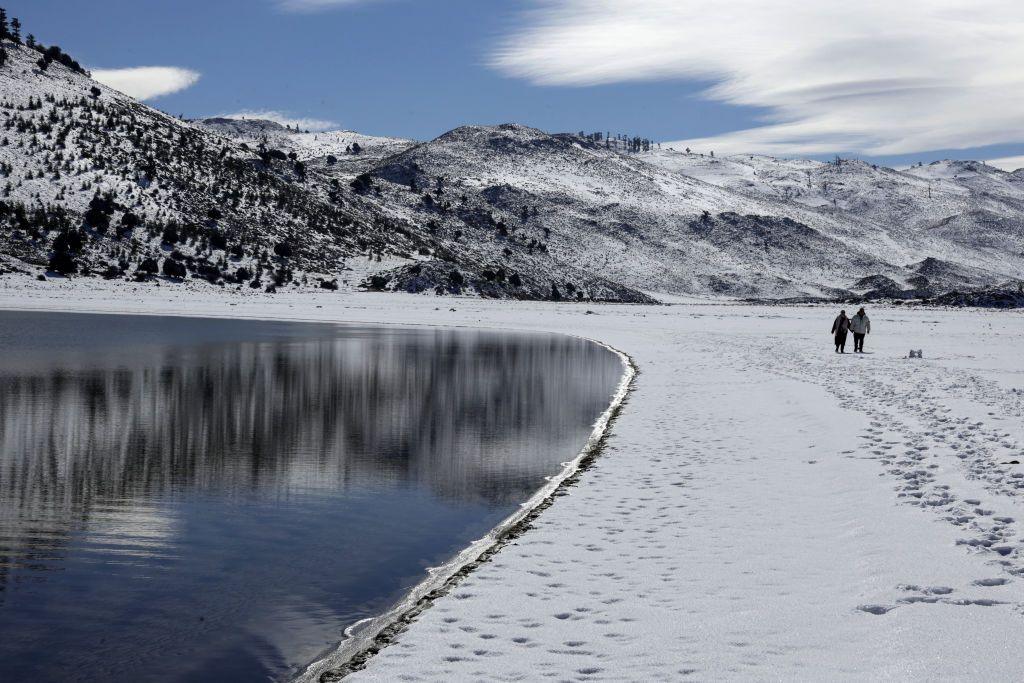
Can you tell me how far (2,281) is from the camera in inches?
3000

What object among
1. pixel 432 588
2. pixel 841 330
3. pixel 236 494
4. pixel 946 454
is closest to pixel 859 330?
pixel 841 330

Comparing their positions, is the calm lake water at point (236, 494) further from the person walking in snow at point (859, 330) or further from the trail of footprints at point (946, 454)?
the person walking in snow at point (859, 330)

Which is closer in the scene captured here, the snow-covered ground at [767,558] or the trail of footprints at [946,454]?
the snow-covered ground at [767,558]

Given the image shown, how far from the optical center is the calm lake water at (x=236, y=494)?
25.8ft

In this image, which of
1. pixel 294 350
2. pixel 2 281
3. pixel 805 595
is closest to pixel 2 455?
pixel 805 595

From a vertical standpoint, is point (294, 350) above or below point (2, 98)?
below

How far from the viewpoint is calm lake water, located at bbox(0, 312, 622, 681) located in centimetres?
787

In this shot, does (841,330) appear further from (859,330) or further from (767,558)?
(767,558)

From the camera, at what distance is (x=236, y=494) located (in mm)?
12852

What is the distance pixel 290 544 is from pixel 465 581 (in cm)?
258

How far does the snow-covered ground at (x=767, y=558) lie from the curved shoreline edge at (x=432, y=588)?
0.19 meters

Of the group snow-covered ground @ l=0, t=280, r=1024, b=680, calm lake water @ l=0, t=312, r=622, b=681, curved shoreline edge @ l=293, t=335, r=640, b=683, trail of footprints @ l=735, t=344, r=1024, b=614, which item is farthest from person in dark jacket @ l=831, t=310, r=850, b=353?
curved shoreline edge @ l=293, t=335, r=640, b=683

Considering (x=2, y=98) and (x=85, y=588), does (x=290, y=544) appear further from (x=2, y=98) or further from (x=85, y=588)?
(x=2, y=98)

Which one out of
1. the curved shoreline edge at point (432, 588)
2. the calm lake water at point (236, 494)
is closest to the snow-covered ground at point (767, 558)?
the curved shoreline edge at point (432, 588)
